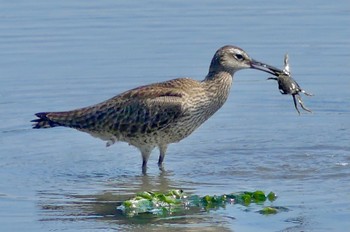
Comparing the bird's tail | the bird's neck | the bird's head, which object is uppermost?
the bird's head

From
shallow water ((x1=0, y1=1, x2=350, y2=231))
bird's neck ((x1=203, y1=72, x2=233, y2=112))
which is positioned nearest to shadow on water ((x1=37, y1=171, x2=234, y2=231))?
shallow water ((x1=0, y1=1, x2=350, y2=231))

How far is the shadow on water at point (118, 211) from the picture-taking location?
382 inches

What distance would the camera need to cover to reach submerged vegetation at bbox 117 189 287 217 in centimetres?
1009

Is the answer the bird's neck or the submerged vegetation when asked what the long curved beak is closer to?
the bird's neck

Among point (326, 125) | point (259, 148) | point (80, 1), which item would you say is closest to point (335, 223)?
point (259, 148)

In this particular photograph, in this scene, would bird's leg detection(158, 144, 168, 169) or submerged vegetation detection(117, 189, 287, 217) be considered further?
bird's leg detection(158, 144, 168, 169)

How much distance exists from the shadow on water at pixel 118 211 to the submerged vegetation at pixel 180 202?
7 centimetres

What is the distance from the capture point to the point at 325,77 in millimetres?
14758

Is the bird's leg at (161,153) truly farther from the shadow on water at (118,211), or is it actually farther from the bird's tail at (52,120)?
the bird's tail at (52,120)

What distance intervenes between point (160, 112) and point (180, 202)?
1.73m

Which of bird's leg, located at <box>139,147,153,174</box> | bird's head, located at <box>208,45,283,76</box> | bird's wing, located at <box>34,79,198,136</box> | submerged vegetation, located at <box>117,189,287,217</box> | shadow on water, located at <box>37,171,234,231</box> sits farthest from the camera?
bird's head, located at <box>208,45,283,76</box>

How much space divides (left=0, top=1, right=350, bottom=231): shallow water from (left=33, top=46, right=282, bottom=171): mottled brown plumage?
0.28 m

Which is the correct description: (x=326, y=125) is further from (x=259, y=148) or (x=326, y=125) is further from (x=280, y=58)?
(x=280, y=58)

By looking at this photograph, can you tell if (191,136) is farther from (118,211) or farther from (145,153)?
(118,211)
